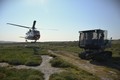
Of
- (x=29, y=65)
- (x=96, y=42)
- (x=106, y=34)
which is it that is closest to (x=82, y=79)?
(x=29, y=65)

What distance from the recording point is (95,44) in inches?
1294

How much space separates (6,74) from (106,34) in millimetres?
20177

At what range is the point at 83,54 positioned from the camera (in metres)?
34.3

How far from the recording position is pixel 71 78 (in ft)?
60.1

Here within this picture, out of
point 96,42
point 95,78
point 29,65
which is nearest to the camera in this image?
point 95,78

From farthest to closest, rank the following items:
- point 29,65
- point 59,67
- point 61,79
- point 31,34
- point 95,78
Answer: point 31,34
point 29,65
point 59,67
point 95,78
point 61,79

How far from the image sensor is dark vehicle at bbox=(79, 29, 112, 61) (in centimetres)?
3244

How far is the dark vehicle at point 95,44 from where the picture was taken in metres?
32.4

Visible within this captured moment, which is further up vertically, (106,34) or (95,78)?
(106,34)

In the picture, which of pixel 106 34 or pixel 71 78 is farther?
pixel 106 34

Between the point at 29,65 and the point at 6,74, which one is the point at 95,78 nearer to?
the point at 6,74

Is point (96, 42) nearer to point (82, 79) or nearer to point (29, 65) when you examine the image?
point (29, 65)

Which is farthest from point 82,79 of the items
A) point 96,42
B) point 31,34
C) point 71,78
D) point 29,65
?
point 31,34

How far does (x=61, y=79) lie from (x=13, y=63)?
12477 mm
